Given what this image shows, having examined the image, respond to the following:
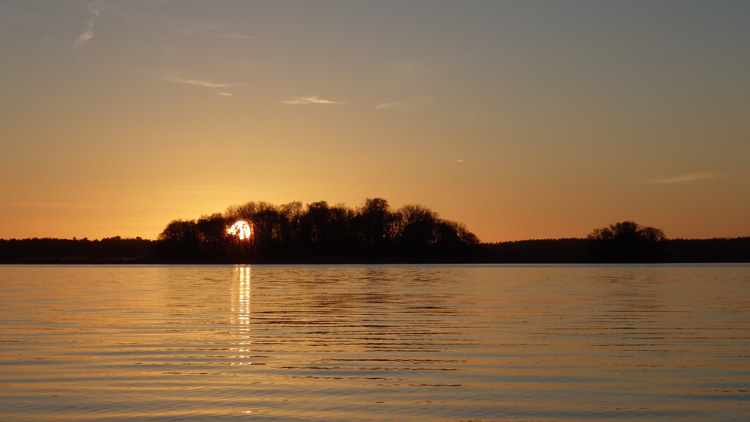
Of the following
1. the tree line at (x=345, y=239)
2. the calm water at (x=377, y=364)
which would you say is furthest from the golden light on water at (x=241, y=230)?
the calm water at (x=377, y=364)

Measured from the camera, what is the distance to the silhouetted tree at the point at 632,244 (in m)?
139

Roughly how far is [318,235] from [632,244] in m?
55.4

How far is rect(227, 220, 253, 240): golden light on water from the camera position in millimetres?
140387

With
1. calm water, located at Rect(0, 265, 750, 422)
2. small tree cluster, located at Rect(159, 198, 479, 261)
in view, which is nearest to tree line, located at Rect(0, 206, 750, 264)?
small tree cluster, located at Rect(159, 198, 479, 261)

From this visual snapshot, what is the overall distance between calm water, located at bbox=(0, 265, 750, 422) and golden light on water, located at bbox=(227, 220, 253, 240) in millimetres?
110556

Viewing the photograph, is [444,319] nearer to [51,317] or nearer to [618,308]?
[618,308]

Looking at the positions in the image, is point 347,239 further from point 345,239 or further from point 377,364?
point 377,364

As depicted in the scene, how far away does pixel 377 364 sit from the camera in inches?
637

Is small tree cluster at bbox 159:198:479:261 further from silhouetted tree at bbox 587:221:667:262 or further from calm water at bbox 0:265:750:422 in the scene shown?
calm water at bbox 0:265:750:422

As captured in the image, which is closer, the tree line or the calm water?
the calm water

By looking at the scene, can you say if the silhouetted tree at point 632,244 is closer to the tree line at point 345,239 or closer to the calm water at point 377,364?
the tree line at point 345,239

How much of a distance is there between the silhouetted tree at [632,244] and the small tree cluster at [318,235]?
77.3ft

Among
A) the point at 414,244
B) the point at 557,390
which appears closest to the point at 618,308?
the point at 557,390

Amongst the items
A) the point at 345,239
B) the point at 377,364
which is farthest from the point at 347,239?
the point at 377,364
